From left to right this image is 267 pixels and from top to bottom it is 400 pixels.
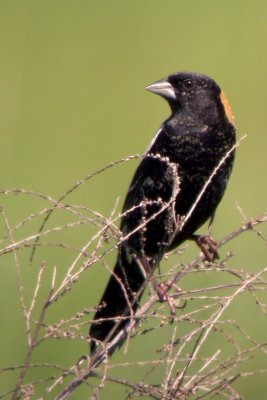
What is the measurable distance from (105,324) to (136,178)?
2.08 feet

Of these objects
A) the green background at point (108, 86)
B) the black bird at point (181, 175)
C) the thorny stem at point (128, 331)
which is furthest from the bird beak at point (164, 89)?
the thorny stem at point (128, 331)

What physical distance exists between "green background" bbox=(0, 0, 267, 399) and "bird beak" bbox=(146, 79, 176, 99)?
4.35ft

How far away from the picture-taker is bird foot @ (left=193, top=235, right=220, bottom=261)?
14.7ft

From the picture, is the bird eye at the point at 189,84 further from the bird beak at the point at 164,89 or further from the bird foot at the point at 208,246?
the bird foot at the point at 208,246

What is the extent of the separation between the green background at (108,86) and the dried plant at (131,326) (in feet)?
0.92

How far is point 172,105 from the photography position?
4.90m

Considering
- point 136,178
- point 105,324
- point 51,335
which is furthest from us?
point 136,178

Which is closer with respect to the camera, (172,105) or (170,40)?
(172,105)

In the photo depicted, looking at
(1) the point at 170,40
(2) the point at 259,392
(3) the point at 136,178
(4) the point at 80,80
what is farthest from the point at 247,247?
(1) the point at 170,40

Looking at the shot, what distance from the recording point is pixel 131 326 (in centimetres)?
295

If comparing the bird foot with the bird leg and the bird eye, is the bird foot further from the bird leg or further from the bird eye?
the bird eye

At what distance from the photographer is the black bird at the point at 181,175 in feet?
15.0

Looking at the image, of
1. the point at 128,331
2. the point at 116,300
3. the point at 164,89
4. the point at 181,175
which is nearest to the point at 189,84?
the point at 164,89

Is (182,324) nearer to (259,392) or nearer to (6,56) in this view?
(259,392)
